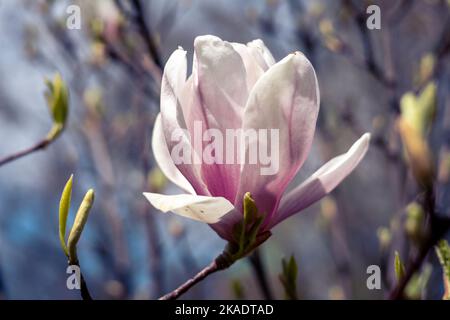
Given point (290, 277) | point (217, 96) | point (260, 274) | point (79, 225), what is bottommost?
point (260, 274)

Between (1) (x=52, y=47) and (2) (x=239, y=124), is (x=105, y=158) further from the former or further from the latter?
(2) (x=239, y=124)

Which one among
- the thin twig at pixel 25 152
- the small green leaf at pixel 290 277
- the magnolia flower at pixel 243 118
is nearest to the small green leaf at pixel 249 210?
the magnolia flower at pixel 243 118

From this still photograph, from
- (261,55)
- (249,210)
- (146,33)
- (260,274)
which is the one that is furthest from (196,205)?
(146,33)

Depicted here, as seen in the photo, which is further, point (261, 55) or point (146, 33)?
point (146, 33)

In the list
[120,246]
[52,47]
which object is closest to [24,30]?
[52,47]

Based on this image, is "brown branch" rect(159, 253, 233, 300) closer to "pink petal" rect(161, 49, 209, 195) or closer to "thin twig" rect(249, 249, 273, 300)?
"pink petal" rect(161, 49, 209, 195)

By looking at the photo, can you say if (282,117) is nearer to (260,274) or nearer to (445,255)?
(445,255)

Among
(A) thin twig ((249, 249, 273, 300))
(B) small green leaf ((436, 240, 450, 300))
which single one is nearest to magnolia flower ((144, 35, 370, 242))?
(B) small green leaf ((436, 240, 450, 300))
